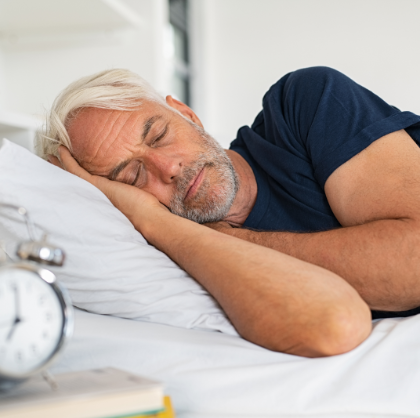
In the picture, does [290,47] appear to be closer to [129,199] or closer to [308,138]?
[308,138]

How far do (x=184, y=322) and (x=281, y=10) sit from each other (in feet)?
13.9

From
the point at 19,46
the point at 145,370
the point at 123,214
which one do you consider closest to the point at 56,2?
the point at 19,46

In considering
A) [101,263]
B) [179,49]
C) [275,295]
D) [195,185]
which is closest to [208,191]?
[195,185]

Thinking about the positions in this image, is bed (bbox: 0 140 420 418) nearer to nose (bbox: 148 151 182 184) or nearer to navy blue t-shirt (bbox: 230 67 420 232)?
nose (bbox: 148 151 182 184)

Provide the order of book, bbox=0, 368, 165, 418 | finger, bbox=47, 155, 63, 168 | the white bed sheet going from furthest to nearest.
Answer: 1. finger, bbox=47, 155, 63, 168
2. the white bed sheet
3. book, bbox=0, 368, 165, 418

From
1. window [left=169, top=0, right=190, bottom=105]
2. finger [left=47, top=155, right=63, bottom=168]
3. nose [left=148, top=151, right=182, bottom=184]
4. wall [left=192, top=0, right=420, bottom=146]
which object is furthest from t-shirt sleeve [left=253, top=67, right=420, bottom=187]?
wall [left=192, top=0, right=420, bottom=146]

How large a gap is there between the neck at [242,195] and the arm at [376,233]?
0.33 metres

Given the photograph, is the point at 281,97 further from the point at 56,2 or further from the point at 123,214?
the point at 56,2

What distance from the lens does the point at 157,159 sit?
4.43ft

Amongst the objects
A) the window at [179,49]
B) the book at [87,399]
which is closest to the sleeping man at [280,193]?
the book at [87,399]

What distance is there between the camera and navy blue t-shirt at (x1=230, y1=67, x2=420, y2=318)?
1.18 meters

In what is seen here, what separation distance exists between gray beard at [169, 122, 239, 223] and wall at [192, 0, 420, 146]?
3.29 m

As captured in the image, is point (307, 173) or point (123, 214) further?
point (307, 173)

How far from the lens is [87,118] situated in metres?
1.42
